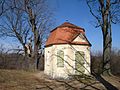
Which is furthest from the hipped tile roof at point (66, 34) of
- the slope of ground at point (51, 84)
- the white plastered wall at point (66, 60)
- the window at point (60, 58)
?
the slope of ground at point (51, 84)

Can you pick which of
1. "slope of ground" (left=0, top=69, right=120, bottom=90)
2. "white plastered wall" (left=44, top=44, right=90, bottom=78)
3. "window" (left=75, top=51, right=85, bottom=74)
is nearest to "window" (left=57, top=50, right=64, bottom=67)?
"white plastered wall" (left=44, top=44, right=90, bottom=78)

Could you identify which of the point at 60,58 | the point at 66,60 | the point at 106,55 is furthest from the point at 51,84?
the point at 106,55

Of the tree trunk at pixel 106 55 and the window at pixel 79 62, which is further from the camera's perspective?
the tree trunk at pixel 106 55

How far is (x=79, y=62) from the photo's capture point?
23.0 meters

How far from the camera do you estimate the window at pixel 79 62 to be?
74.6ft

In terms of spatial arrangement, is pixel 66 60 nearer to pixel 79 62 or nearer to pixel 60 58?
pixel 60 58

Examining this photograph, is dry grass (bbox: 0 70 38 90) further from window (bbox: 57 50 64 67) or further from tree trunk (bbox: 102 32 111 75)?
tree trunk (bbox: 102 32 111 75)

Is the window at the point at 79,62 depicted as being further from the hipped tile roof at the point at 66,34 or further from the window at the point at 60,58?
the window at the point at 60,58

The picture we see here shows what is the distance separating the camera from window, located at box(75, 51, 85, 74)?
Result: 2273 centimetres

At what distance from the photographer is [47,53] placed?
85.3 ft

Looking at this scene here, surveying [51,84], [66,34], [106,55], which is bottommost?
[51,84]

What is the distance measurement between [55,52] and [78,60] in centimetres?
263

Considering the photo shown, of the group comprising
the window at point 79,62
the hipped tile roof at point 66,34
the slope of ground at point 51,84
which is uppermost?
the hipped tile roof at point 66,34

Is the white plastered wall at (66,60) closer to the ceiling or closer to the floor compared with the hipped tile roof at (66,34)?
closer to the floor
